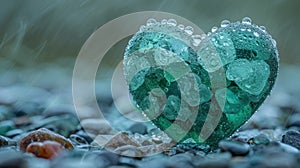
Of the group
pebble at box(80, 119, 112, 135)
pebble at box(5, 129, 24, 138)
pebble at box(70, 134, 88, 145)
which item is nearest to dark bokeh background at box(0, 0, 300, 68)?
pebble at box(80, 119, 112, 135)

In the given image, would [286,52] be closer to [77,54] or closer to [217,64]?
[77,54]

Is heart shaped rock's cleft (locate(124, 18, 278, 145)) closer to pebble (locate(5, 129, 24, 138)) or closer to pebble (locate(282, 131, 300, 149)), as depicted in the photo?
pebble (locate(282, 131, 300, 149))

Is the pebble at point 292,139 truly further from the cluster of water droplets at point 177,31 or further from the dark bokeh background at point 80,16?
the dark bokeh background at point 80,16

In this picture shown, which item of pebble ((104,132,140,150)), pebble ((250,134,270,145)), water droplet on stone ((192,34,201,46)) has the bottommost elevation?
pebble ((104,132,140,150))

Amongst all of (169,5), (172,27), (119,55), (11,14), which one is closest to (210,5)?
(169,5)

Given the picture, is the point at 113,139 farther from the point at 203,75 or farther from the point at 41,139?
the point at 203,75

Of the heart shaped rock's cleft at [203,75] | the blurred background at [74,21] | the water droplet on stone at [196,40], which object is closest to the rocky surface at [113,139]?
the heart shaped rock's cleft at [203,75]
